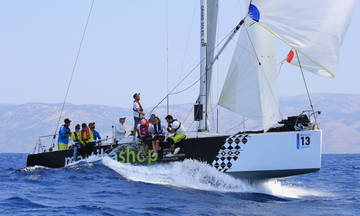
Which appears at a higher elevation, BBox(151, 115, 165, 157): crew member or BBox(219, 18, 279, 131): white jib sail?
BBox(219, 18, 279, 131): white jib sail

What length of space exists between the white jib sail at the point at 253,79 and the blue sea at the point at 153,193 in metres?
1.65

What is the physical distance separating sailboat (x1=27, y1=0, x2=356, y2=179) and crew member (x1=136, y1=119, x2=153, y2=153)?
534 mm

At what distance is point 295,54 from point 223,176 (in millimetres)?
3379

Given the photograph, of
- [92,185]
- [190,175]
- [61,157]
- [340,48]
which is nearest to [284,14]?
[340,48]

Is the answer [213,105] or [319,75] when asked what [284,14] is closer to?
[319,75]

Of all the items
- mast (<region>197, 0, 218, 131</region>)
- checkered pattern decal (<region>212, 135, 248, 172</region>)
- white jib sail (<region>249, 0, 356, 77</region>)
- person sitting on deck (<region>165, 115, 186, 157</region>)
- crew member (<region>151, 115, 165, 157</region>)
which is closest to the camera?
white jib sail (<region>249, 0, 356, 77</region>)

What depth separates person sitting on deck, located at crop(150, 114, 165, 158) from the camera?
12867 millimetres

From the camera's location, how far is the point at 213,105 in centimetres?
1374

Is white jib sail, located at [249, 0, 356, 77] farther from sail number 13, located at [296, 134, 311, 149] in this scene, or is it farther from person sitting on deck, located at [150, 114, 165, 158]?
person sitting on deck, located at [150, 114, 165, 158]

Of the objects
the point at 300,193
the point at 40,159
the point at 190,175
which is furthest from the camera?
the point at 40,159

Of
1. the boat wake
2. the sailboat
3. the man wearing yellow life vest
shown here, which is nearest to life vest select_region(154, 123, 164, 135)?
the sailboat

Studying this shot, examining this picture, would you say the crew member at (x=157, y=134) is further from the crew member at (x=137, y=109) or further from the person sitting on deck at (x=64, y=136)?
the person sitting on deck at (x=64, y=136)

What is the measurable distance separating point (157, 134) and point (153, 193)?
241cm

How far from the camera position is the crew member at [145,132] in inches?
517
